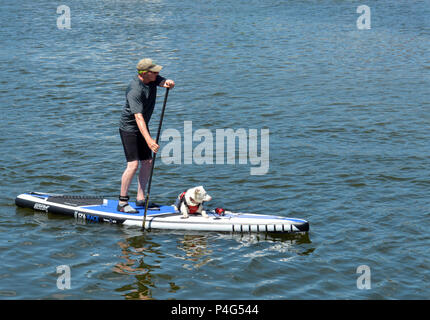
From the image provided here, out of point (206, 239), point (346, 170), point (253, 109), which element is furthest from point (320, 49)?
point (206, 239)

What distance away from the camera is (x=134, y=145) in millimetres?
10031

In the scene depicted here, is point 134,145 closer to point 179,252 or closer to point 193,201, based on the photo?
point 193,201

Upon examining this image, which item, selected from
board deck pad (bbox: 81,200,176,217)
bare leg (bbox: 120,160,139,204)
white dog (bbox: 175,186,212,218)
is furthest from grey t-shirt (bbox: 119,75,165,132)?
board deck pad (bbox: 81,200,176,217)

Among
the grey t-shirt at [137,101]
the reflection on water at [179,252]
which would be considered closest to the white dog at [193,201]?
the reflection on water at [179,252]

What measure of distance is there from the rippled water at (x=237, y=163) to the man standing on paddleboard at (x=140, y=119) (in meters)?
0.97

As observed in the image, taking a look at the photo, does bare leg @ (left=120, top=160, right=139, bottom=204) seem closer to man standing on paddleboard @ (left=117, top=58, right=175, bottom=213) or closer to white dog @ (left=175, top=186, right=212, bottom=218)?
man standing on paddleboard @ (left=117, top=58, right=175, bottom=213)

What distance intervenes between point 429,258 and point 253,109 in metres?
9.00

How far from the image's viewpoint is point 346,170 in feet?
42.4

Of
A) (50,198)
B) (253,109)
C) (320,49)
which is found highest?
(320,49)

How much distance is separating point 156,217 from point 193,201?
687 mm

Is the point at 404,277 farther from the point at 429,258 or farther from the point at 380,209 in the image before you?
the point at 380,209

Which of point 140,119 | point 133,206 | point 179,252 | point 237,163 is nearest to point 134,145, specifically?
point 140,119

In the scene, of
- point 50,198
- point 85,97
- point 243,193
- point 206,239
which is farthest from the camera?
point 85,97

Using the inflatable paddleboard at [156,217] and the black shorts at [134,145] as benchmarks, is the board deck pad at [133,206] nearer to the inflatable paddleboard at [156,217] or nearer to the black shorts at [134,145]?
the inflatable paddleboard at [156,217]
